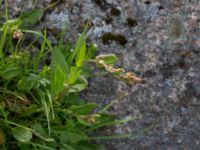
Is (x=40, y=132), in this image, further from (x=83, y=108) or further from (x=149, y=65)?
(x=149, y=65)

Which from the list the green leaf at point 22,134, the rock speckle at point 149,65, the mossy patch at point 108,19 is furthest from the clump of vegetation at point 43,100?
the mossy patch at point 108,19

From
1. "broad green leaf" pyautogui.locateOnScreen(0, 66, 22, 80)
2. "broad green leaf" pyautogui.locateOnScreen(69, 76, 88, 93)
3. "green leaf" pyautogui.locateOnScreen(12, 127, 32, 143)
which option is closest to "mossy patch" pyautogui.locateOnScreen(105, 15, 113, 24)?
"broad green leaf" pyautogui.locateOnScreen(69, 76, 88, 93)

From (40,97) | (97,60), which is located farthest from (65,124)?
(97,60)

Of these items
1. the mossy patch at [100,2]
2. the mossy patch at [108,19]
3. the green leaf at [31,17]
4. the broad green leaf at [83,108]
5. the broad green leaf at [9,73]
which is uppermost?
the mossy patch at [100,2]

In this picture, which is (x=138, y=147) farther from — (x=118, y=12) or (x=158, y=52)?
(x=118, y=12)

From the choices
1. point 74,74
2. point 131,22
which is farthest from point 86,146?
point 131,22

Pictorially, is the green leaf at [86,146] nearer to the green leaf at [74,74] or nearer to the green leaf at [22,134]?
the green leaf at [22,134]
